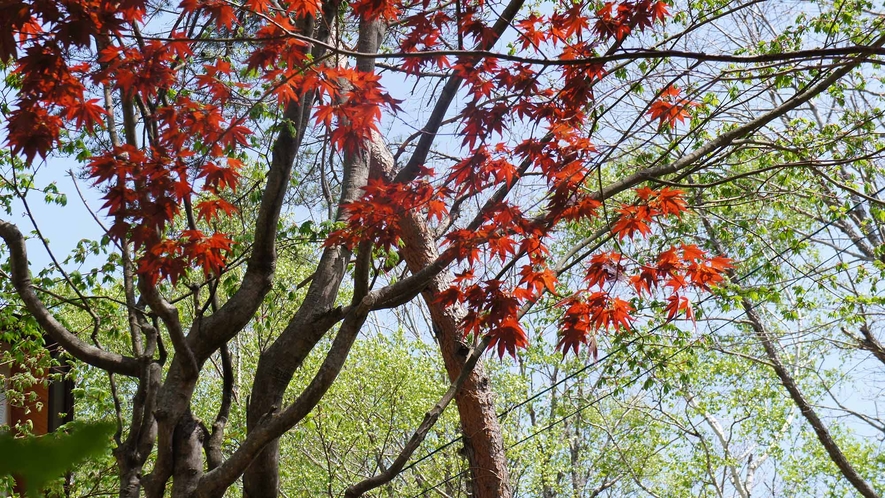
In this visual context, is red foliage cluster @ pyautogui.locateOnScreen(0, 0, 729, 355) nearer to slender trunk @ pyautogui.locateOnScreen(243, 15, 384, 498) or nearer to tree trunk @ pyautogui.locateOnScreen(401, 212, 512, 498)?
slender trunk @ pyautogui.locateOnScreen(243, 15, 384, 498)

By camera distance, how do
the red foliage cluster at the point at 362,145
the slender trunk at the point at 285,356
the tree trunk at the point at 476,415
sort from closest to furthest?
the red foliage cluster at the point at 362,145 < the slender trunk at the point at 285,356 < the tree trunk at the point at 476,415

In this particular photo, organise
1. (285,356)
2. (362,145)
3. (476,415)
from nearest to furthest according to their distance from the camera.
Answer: (362,145) < (285,356) < (476,415)

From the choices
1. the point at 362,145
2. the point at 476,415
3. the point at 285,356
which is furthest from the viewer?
the point at 476,415

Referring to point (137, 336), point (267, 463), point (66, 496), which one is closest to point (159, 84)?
point (267, 463)

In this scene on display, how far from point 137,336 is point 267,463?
58.4 inches

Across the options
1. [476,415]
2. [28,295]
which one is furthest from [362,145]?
[476,415]

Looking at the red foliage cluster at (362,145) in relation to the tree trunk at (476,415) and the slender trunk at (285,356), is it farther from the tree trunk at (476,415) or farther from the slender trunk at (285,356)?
the tree trunk at (476,415)

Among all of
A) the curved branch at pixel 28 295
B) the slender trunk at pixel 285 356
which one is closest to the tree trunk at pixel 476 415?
the slender trunk at pixel 285 356

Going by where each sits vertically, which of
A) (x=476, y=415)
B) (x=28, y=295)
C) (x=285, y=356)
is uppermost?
(x=476, y=415)

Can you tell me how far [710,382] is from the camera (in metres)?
12.2

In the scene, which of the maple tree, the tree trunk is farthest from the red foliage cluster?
the tree trunk

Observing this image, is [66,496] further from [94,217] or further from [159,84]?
[159,84]

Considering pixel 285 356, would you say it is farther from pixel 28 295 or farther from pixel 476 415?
pixel 476 415

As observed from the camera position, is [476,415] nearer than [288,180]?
No
